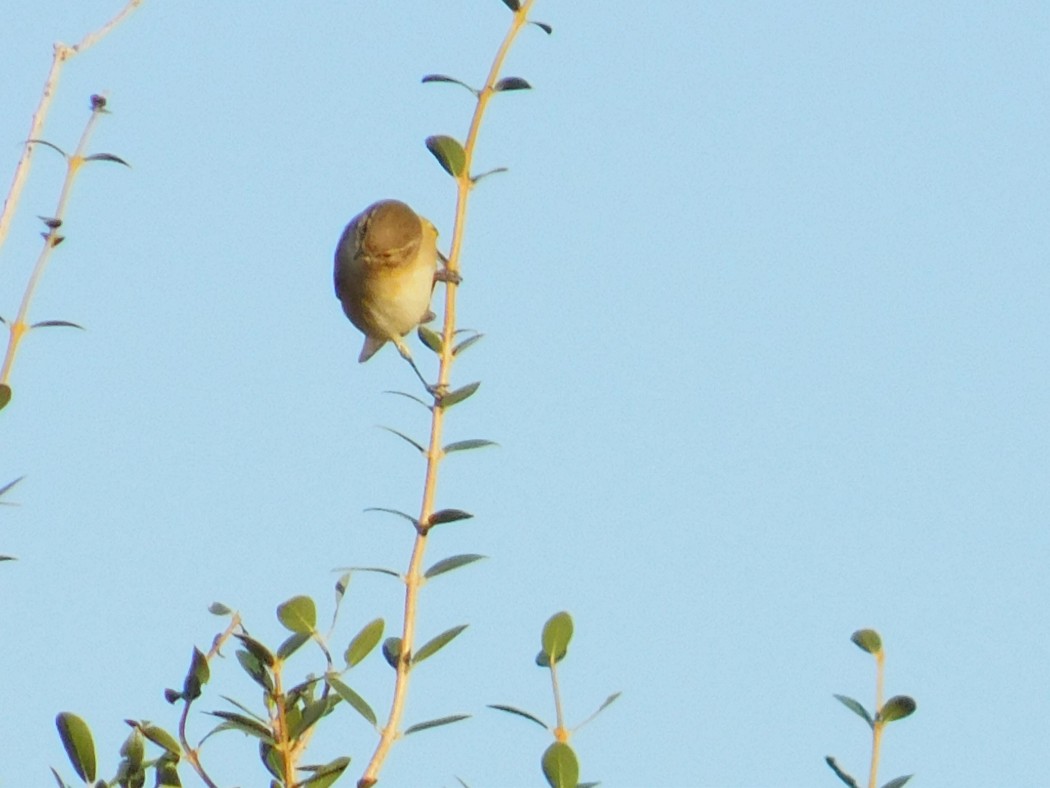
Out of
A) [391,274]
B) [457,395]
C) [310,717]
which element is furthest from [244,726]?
[391,274]

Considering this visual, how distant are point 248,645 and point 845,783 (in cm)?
93

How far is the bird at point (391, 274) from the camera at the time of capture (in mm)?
6582

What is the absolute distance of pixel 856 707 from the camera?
236 cm

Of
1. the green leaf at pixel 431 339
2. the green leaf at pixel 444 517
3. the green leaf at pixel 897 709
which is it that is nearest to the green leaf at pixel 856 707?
the green leaf at pixel 897 709

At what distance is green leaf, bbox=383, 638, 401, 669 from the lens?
2.66 m

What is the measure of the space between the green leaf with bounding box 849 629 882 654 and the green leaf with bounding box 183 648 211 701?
980 millimetres

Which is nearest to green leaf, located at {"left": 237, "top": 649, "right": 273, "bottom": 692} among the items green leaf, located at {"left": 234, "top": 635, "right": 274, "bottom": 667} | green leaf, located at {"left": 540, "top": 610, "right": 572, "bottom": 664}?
green leaf, located at {"left": 234, "top": 635, "right": 274, "bottom": 667}

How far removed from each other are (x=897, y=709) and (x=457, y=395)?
1148 millimetres

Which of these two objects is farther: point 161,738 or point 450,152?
point 450,152

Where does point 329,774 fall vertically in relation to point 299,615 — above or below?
below

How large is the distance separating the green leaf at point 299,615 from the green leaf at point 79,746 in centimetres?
34

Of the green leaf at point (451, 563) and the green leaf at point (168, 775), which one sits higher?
the green leaf at point (451, 563)

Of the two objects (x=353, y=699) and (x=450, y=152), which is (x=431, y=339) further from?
(x=353, y=699)

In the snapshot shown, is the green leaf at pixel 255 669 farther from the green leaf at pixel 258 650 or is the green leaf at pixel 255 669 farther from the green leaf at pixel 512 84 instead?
the green leaf at pixel 512 84
